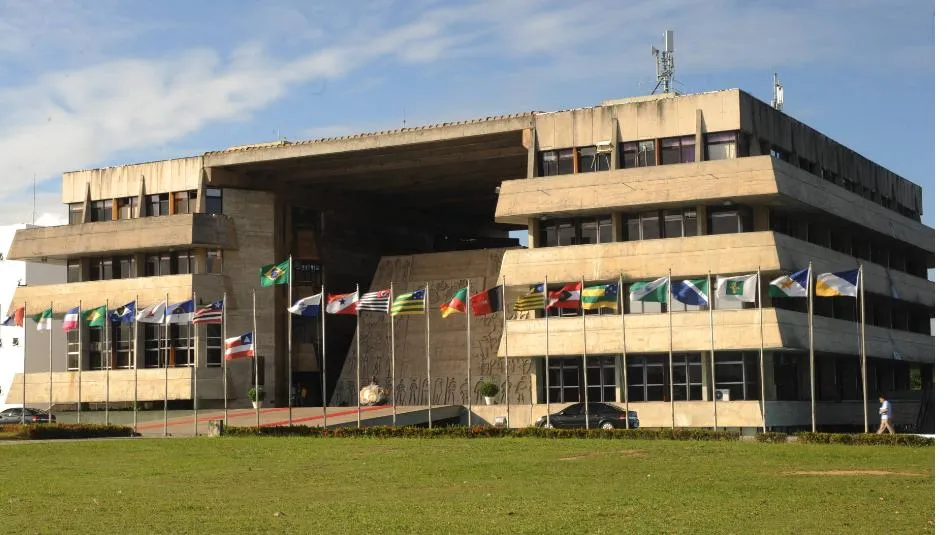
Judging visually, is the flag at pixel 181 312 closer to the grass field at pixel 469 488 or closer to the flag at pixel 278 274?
the flag at pixel 278 274

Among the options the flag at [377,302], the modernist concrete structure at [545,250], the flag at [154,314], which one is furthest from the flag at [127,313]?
the flag at [377,302]

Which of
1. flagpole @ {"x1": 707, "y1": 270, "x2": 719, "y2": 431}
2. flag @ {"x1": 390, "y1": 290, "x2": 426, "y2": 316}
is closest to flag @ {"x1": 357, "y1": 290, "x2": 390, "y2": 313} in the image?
flag @ {"x1": 390, "y1": 290, "x2": 426, "y2": 316}

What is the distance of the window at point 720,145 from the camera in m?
65.8

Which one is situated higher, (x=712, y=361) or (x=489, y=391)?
(x=712, y=361)

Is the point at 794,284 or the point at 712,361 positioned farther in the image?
the point at 712,361

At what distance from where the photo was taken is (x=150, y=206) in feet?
281

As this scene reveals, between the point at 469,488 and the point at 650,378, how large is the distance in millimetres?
39559

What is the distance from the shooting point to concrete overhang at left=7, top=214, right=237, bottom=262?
81.0 meters

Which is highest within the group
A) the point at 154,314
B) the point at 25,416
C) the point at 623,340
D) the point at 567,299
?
the point at 567,299

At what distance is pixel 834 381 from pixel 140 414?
1687 inches

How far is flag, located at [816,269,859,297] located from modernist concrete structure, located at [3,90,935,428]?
10.1 m

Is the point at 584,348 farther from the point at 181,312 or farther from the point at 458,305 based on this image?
the point at 181,312

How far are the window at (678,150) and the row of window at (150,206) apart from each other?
31.3 m

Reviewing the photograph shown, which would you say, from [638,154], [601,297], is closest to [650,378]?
[601,297]
